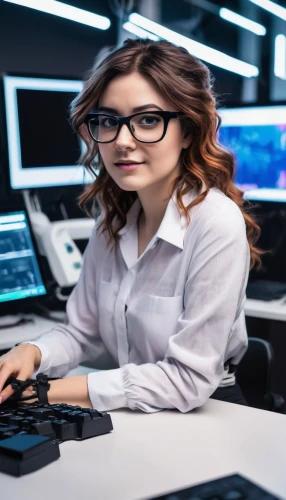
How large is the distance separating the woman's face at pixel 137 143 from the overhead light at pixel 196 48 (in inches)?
25.7

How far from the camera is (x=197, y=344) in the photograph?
4.27ft

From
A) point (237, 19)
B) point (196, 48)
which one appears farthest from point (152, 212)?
point (237, 19)

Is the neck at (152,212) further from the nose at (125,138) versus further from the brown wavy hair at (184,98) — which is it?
the nose at (125,138)

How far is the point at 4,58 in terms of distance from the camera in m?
2.48

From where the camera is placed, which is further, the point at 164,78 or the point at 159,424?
the point at 164,78

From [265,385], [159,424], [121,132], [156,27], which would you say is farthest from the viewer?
[156,27]

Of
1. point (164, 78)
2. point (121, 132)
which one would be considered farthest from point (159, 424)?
point (164, 78)

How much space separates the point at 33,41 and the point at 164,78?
4.41 ft

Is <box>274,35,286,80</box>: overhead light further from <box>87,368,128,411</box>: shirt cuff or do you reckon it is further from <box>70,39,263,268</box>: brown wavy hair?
<box>87,368,128,411</box>: shirt cuff

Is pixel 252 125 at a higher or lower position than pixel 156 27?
lower

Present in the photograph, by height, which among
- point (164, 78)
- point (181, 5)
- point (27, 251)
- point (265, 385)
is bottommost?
point (265, 385)

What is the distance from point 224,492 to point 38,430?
0.33m

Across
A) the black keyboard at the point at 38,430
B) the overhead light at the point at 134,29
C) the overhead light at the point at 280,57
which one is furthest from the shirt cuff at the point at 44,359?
the overhead light at the point at 280,57

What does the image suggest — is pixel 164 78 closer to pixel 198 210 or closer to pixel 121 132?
pixel 121 132
